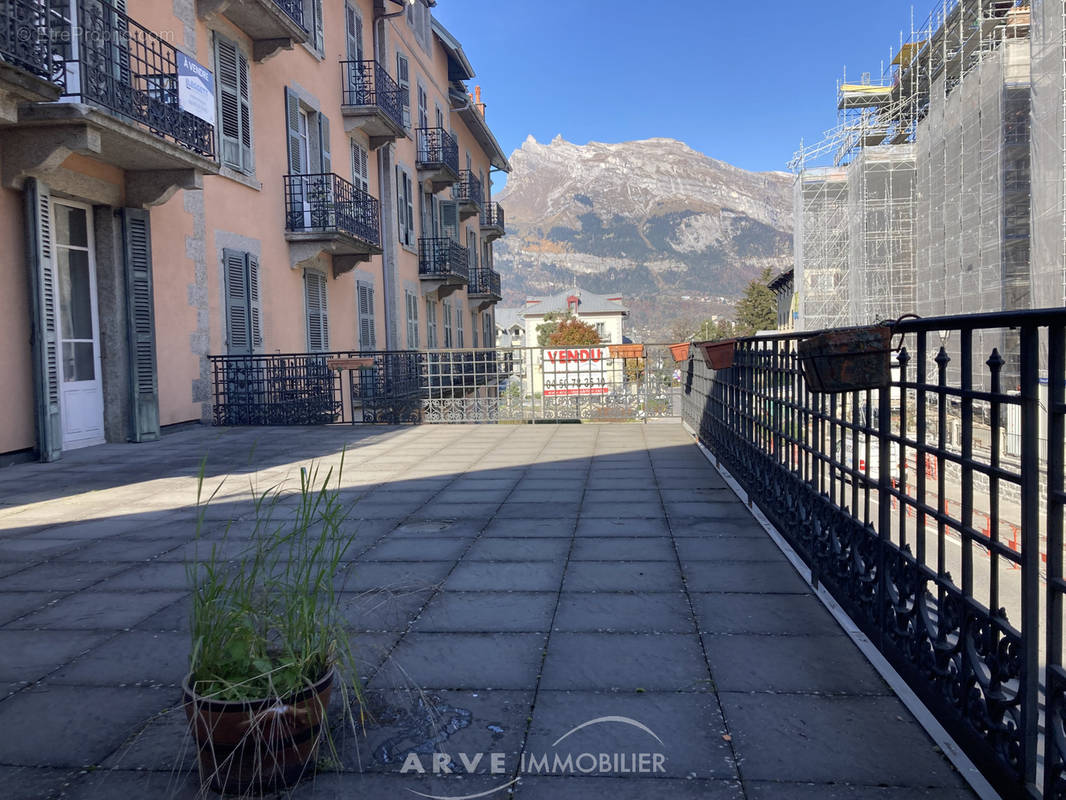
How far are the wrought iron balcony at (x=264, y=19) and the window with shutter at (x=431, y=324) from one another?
12.1 m

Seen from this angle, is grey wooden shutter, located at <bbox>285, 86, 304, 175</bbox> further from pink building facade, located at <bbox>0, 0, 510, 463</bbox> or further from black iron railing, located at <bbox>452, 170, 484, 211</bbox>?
black iron railing, located at <bbox>452, 170, 484, 211</bbox>

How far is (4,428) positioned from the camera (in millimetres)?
8648

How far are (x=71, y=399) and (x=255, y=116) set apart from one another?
6.62 m

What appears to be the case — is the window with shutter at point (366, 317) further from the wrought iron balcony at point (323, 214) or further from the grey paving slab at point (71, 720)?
the grey paving slab at point (71, 720)

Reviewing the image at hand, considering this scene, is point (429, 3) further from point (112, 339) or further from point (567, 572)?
point (567, 572)

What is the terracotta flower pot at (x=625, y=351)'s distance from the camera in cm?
1459

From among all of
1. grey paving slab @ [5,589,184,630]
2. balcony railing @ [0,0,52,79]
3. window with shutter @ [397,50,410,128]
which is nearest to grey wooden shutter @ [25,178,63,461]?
balcony railing @ [0,0,52,79]

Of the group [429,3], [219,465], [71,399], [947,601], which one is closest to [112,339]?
[71,399]

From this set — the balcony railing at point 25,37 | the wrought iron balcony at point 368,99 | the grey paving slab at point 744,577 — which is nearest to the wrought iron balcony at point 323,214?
the wrought iron balcony at point 368,99

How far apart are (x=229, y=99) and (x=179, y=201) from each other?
262 centimetres

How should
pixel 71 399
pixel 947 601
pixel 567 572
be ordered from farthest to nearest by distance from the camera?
pixel 71 399
pixel 567 572
pixel 947 601

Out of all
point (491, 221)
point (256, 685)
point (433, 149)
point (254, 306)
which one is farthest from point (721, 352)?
point (491, 221)

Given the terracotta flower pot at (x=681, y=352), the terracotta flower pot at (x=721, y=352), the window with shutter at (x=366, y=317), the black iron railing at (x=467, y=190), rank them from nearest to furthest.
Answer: the terracotta flower pot at (x=721, y=352) → the terracotta flower pot at (x=681, y=352) → the window with shutter at (x=366, y=317) → the black iron railing at (x=467, y=190)

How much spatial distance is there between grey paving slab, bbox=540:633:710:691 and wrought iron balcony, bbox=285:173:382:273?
44.3 ft
